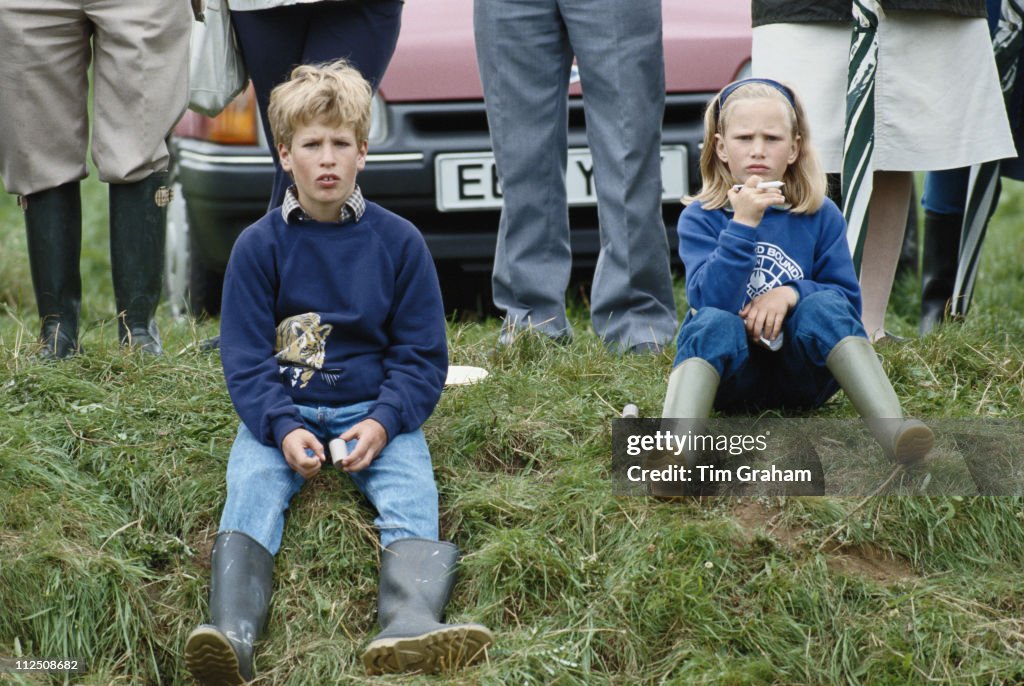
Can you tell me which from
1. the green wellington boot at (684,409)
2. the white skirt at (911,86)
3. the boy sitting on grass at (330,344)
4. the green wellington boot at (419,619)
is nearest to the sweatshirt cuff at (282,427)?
the boy sitting on grass at (330,344)

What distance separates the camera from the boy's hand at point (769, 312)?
11.2ft

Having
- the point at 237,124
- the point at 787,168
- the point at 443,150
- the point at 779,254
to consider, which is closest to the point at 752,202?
the point at 779,254

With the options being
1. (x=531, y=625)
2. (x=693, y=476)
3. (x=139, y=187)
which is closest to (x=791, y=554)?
(x=693, y=476)

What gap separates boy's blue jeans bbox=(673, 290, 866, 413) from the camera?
339 cm

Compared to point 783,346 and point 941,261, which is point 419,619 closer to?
point 783,346

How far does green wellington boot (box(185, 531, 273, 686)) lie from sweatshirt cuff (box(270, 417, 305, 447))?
9.1 inches

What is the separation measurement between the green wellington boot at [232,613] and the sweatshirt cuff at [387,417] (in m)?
0.39

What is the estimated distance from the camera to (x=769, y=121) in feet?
11.7

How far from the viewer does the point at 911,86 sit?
4289 millimetres

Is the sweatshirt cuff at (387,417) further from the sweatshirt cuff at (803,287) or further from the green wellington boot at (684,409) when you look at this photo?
the sweatshirt cuff at (803,287)

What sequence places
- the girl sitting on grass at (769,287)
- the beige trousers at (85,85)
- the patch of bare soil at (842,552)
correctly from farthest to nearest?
the beige trousers at (85,85)
the girl sitting on grass at (769,287)
the patch of bare soil at (842,552)

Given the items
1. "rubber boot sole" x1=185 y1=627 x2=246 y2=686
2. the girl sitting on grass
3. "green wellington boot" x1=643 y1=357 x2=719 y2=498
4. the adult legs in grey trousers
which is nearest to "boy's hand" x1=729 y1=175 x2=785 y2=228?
the girl sitting on grass

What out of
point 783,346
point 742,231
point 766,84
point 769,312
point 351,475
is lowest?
point 351,475

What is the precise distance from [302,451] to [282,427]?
3.3 inches
